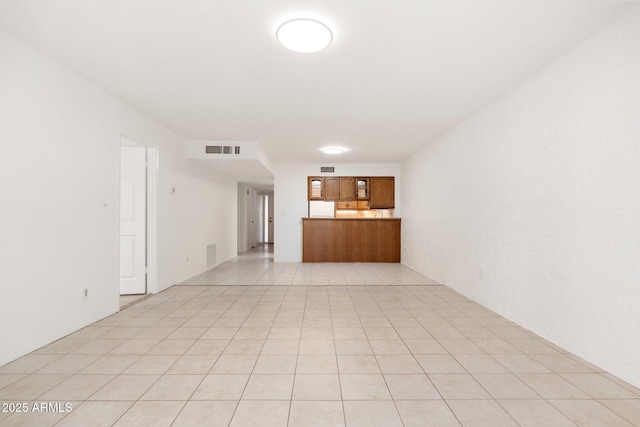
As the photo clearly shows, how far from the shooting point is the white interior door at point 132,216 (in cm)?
423

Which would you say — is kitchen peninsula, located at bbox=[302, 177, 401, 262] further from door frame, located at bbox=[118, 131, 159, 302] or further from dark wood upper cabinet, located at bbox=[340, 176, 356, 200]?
door frame, located at bbox=[118, 131, 159, 302]

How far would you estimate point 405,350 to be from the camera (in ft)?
8.24

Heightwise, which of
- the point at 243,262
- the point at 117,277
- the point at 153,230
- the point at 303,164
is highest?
the point at 303,164

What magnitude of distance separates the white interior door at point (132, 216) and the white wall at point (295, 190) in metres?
3.78

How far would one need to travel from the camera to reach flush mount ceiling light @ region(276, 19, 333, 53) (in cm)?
209

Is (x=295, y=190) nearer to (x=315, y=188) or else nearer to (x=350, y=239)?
(x=315, y=188)

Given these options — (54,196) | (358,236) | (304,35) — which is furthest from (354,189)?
(54,196)

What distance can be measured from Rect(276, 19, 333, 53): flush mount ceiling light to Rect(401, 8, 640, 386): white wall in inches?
82.2

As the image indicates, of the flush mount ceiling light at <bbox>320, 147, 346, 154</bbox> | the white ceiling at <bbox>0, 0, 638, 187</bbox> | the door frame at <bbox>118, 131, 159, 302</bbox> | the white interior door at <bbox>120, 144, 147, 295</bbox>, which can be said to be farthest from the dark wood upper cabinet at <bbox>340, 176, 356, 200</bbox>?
the white interior door at <bbox>120, 144, 147, 295</bbox>

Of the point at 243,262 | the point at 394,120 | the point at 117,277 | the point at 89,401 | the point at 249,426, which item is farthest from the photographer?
the point at 243,262

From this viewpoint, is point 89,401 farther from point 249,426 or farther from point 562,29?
point 562,29

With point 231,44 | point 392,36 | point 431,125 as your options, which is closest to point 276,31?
point 231,44

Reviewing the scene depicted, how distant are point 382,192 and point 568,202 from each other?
5300 mm

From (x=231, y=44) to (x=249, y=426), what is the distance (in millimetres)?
2660
